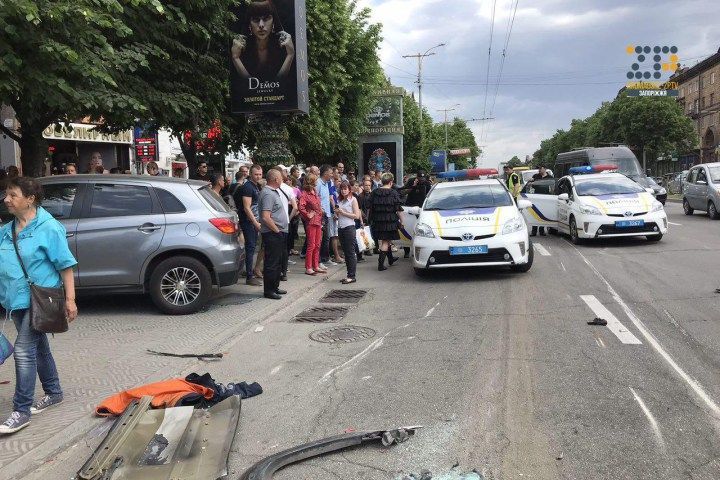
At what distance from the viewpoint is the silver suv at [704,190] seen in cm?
2002

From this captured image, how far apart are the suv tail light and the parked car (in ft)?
0.04

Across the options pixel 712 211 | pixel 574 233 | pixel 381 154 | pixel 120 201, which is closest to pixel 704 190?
pixel 712 211

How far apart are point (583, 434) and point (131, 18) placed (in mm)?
9436

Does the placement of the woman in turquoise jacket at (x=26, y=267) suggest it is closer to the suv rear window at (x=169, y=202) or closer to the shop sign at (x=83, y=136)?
the suv rear window at (x=169, y=202)

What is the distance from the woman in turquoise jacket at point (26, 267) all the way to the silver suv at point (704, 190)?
20.1m

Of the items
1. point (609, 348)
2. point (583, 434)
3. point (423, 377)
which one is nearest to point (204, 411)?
point (423, 377)

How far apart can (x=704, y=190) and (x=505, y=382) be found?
18.8 meters

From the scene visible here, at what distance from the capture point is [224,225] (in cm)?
855

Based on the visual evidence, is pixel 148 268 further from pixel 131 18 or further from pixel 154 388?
pixel 131 18

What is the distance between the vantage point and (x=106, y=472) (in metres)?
3.66

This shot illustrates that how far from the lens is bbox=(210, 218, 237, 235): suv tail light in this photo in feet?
27.8

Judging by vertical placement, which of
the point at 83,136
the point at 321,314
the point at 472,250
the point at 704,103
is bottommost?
the point at 321,314

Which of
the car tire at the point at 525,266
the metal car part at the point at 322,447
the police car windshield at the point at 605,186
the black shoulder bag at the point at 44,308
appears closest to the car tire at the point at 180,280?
the black shoulder bag at the point at 44,308

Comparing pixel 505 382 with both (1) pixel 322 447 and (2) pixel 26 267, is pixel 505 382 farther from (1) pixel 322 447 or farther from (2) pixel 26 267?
(2) pixel 26 267
